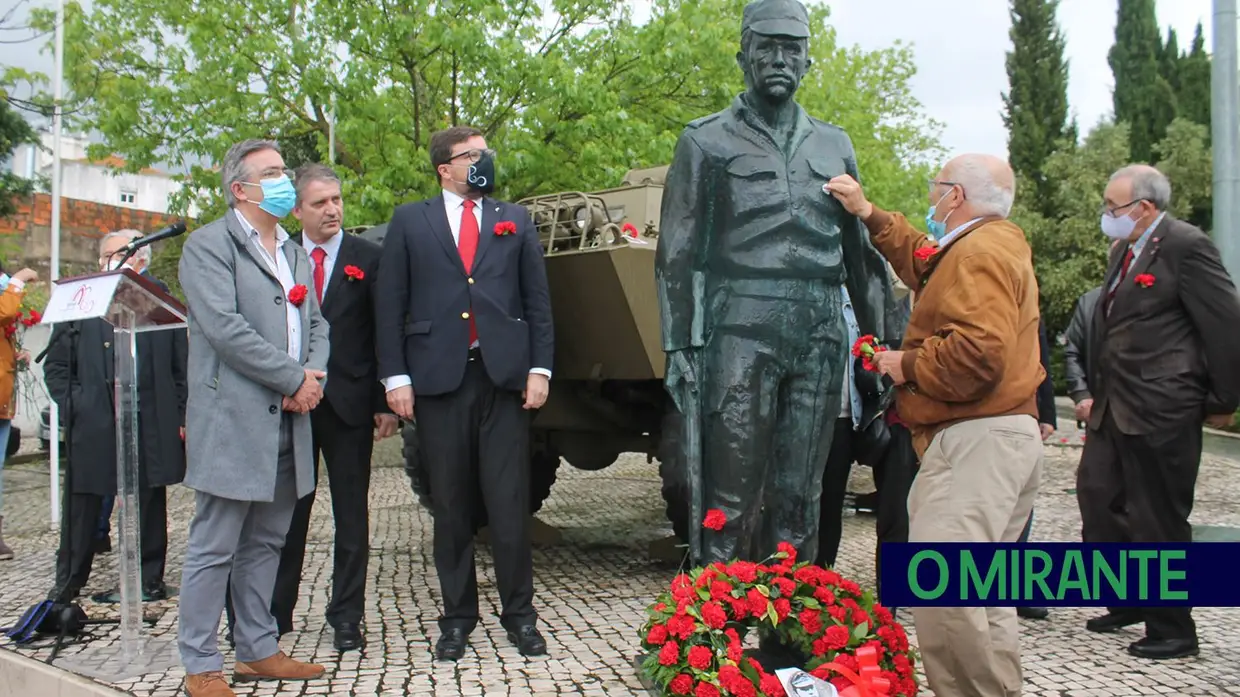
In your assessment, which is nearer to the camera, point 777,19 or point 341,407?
point 777,19

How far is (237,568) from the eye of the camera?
4.14 metres

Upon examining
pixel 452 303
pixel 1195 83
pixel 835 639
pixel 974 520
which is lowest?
pixel 835 639

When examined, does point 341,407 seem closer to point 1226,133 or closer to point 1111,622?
point 1111,622

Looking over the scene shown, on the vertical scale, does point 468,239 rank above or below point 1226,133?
below

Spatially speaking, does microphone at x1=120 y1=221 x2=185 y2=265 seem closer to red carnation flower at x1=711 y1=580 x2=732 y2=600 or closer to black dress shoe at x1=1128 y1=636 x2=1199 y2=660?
red carnation flower at x1=711 y1=580 x2=732 y2=600

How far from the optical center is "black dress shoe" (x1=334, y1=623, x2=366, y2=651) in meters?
4.57

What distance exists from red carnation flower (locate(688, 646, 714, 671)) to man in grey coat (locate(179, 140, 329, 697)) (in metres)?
1.55

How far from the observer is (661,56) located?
38.8 ft

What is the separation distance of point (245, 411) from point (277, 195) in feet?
2.55

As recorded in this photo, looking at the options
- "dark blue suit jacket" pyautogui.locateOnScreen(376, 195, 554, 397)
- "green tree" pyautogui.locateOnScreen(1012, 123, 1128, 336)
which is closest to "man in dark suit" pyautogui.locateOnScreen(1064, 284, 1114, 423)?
"dark blue suit jacket" pyautogui.locateOnScreen(376, 195, 554, 397)

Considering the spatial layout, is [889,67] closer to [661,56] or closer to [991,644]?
[661,56]

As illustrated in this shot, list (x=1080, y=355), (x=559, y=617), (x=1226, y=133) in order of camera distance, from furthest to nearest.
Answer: (x=1226, y=133), (x=1080, y=355), (x=559, y=617)

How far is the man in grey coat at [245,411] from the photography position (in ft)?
12.8

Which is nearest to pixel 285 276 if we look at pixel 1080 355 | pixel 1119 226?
pixel 1119 226
